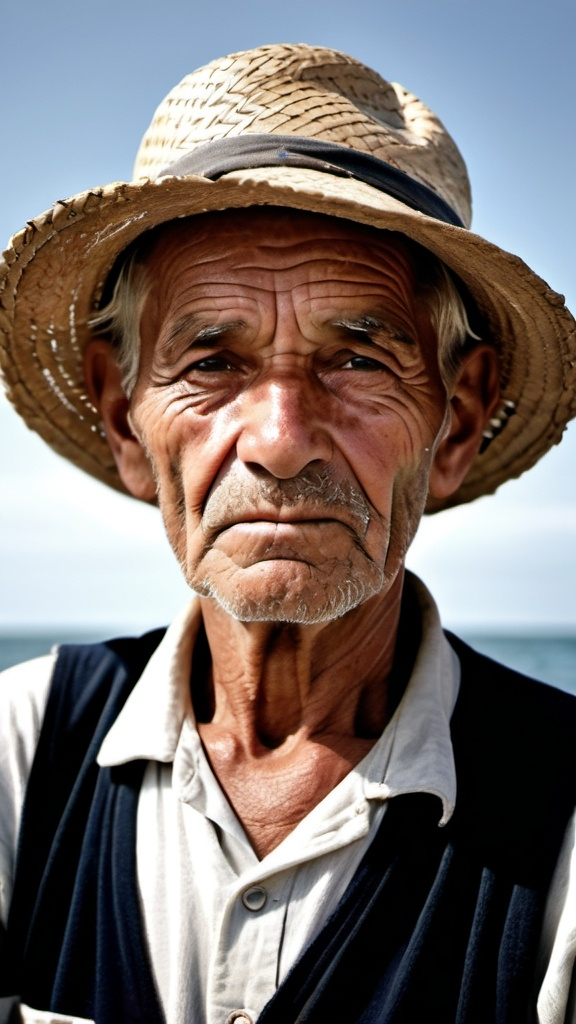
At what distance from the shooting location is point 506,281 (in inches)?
88.0

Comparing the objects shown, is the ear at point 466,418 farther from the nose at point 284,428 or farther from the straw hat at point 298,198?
the nose at point 284,428

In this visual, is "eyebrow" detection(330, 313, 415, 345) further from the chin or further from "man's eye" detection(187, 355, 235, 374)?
the chin

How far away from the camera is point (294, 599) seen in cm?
207

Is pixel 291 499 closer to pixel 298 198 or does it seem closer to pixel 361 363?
pixel 361 363

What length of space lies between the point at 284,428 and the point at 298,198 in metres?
0.46

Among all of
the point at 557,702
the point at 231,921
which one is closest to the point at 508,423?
the point at 557,702

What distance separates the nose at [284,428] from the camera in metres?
2.04

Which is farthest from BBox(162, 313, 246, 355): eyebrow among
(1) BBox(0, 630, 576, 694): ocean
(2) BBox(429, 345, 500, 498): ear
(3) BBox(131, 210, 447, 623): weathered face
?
(1) BBox(0, 630, 576, 694): ocean

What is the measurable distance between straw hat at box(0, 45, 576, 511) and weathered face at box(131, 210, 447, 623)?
4.6 inches

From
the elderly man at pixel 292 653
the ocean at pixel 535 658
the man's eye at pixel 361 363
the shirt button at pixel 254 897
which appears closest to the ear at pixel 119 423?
the elderly man at pixel 292 653

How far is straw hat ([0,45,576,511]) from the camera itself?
6.82 ft

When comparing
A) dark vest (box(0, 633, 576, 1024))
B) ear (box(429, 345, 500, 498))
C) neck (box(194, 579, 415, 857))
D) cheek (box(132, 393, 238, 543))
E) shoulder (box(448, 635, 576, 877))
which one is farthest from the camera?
ear (box(429, 345, 500, 498))

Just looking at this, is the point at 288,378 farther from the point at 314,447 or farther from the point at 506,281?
the point at 506,281

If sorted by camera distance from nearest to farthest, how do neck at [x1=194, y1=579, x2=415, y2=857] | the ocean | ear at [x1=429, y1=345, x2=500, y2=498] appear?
neck at [x1=194, y1=579, x2=415, y2=857] < ear at [x1=429, y1=345, x2=500, y2=498] < the ocean
